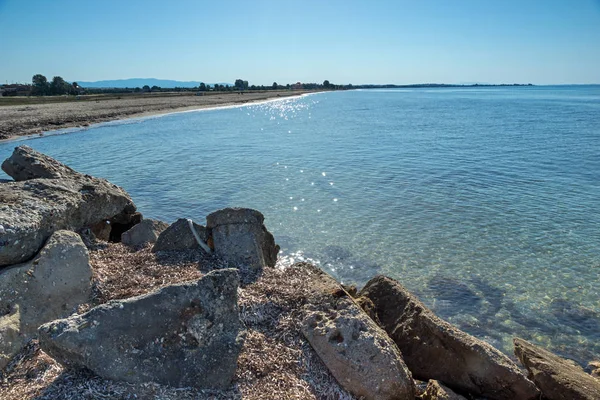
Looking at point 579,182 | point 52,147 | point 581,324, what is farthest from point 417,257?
point 52,147

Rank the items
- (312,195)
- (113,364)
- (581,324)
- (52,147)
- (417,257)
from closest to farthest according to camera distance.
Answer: (113,364) → (581,324) → (417,257) → (312,195) → (52,147)

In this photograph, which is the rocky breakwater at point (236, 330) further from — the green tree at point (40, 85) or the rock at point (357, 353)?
the green tree at point (40, 85)

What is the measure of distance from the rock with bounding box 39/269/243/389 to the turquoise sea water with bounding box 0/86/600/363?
6.08 m

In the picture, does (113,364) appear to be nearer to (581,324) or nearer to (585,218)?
(581,324)

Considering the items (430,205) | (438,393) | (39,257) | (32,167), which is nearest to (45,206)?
(39,257)

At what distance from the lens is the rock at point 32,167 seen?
8.87 meters

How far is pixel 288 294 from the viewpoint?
6.31 metres

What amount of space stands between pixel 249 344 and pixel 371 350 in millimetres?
1649

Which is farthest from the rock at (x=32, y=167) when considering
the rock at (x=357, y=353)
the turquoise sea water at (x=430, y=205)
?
the rock at (x=357, y=353)

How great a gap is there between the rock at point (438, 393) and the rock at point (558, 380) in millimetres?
1524

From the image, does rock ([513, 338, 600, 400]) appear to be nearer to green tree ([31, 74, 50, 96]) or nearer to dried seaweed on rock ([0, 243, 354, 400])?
dried seaweed on rock ([0, 243, 354, 400])

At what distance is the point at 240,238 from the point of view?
25.6ft

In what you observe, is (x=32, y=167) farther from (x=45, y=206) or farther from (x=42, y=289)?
(x=42, y=289)

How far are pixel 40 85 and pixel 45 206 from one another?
366 ft
